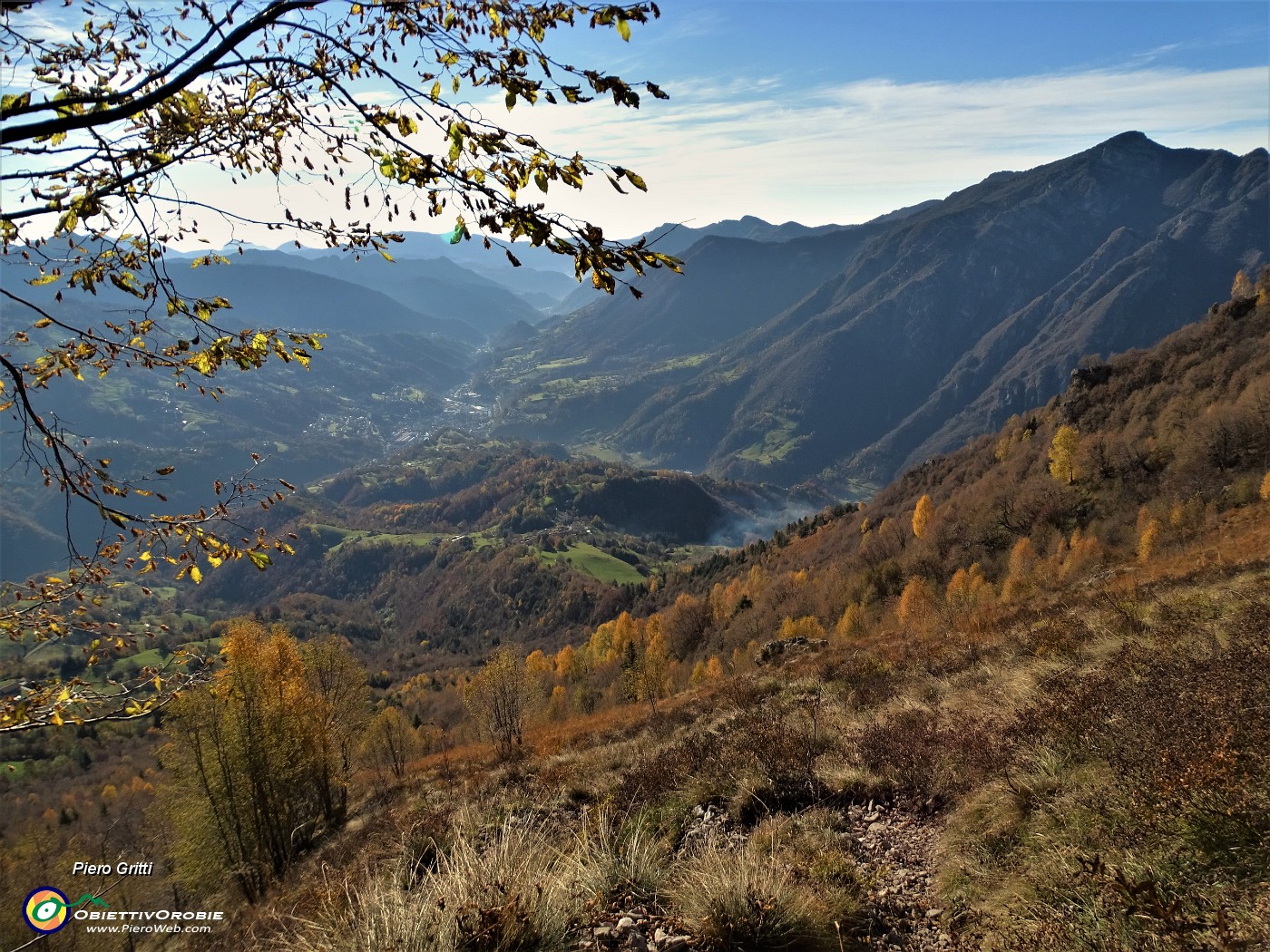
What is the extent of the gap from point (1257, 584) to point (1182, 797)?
9.81 m

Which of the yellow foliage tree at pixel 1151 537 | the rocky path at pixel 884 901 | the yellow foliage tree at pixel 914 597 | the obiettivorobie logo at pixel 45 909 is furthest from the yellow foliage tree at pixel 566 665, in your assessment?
the rocky path at pixel 884 901


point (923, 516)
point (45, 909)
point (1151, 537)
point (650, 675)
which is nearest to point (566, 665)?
point (650, 675)

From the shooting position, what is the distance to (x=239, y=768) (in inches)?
933

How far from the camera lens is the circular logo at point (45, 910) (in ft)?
27.7

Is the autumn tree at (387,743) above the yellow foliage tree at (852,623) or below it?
below

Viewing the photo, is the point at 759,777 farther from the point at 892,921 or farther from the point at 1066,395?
the point at 1066,395

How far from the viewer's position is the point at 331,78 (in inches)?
138

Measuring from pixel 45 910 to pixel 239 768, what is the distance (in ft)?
56.0

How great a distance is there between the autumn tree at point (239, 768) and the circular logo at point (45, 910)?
44.4 feet

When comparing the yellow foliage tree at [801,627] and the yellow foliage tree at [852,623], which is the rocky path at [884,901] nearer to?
the yellow foliage tree at [852,623]

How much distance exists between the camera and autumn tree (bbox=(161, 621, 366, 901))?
23078 mm

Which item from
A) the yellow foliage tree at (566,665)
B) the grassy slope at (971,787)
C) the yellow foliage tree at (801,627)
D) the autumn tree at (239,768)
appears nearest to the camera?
the grassy slope at (971,787)

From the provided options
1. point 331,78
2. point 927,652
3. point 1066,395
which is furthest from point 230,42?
point 1066,395

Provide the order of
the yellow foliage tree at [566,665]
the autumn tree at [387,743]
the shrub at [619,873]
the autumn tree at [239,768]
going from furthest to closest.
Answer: the yellow foliage tree at [566,665] → the autumn tree at [387,743] → the autumn tree at [239,768] → the shrub at [619,873]
